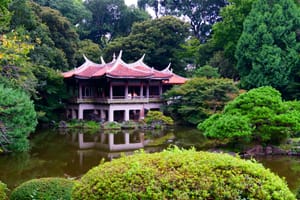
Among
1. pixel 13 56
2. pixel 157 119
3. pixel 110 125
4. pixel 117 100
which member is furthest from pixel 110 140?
pixel 13 56

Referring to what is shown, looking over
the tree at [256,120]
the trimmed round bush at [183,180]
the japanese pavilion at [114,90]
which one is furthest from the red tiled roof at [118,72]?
the trimmed round bush at [183,180]

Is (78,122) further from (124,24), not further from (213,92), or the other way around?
(124,24)

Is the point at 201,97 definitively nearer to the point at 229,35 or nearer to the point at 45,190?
the point at 229,35

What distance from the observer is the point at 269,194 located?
3037mm

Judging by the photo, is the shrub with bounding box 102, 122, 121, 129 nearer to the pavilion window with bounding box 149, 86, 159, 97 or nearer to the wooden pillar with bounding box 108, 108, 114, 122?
the wooden pillar with bounding box 108, 108, 114, 122

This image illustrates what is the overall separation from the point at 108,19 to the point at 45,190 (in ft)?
139

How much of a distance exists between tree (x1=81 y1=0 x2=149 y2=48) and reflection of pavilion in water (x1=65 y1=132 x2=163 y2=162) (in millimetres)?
27021

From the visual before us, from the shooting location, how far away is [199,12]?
44.7 m

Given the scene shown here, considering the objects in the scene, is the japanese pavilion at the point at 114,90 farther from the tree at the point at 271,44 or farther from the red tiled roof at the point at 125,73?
the tree at the point at 271,44

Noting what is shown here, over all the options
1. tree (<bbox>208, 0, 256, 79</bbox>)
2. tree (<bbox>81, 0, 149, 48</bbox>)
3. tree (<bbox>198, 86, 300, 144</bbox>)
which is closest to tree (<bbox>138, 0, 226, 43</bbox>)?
tree (<bbox>81, 0, 149, 48</bbox>)

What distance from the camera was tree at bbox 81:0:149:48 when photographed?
1759 inches

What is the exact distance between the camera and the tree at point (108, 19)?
147 ft

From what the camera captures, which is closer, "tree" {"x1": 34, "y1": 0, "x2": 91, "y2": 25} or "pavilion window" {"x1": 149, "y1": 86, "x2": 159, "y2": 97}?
"pavilion window" {"x1": 149, "y1": 86, "x2": 159, "y2": 97}

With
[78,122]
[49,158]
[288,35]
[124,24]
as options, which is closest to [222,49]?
Answer: [288,35]
